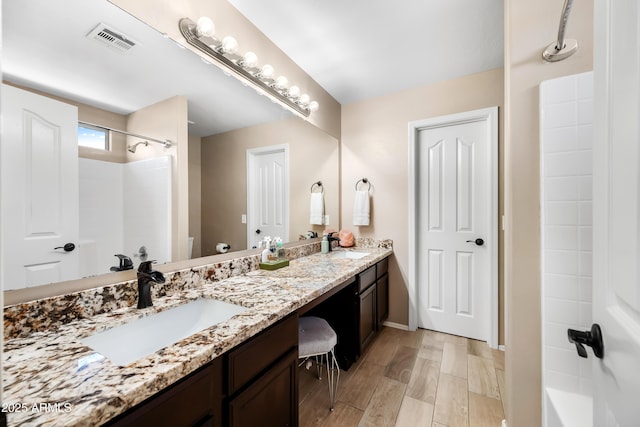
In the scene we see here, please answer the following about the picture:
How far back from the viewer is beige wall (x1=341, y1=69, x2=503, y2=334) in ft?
7.99

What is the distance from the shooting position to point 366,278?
2.07 meters

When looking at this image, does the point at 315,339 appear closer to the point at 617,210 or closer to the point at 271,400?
the point at 271,400

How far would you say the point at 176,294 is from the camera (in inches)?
48.4

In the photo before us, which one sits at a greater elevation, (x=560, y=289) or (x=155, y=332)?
(x=560, y=289)

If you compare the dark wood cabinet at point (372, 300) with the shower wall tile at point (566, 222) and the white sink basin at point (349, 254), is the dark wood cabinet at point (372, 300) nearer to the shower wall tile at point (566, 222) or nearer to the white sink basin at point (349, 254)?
the white sink basin at point (349, 254)

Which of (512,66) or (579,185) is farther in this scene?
(512,66)

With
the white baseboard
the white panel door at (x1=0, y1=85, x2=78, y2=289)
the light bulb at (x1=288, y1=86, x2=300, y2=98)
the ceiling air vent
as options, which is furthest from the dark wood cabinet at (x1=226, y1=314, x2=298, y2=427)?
the white baseboard

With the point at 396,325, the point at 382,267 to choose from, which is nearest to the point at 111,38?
the point at 382,267

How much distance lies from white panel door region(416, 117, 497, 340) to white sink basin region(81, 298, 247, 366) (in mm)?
2029

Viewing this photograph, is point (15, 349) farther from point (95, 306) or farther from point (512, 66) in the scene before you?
point (512, 66)

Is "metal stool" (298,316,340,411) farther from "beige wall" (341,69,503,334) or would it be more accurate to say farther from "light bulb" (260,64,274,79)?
"light bulb" (260,64,274,79)

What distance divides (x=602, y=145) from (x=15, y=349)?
1620 mm

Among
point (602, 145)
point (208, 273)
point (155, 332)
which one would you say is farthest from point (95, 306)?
point (602, 145)

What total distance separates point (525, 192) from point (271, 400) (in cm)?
149
